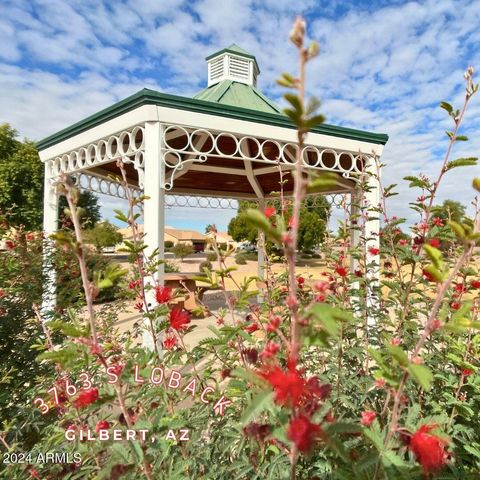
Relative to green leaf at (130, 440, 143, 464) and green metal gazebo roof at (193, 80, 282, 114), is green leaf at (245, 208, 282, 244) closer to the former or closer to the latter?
green leaf at (130, 440, 143, 464)

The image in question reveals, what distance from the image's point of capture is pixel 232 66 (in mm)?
8508

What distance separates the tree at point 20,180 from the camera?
49.5 feet

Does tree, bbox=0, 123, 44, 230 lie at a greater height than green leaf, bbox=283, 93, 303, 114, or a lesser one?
greater

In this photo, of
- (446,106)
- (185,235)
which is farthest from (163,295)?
(185,235)

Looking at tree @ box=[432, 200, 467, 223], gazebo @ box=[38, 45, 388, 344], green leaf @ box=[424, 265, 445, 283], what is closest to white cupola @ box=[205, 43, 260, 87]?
gazebo @ box=[38, 45, 388, 344]

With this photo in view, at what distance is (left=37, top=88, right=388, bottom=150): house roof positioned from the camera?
4758 millimetres

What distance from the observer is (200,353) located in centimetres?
180

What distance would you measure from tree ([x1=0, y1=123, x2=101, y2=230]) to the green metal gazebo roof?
9.32m

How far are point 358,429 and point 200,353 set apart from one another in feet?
3.78

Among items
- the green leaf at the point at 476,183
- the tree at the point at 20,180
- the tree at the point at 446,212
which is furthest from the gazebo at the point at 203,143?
the tree at the point at 20,180

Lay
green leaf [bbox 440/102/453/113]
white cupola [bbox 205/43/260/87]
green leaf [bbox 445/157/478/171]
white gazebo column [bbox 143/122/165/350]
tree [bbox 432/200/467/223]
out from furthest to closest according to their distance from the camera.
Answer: white cupola [bbox 205/43/260/87] < white gazebo column [bbox 143/122/165/350] < tree [bbox 432/200/467/223] < green leaf [bbox 440/102/453/113] < green leaf [bbox 445/157/478/171]

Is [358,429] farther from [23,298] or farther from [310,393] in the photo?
[23,298]

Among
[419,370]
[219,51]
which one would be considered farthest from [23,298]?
[219,51]

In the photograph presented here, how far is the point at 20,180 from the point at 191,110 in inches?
563
